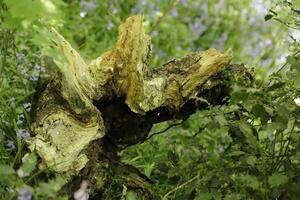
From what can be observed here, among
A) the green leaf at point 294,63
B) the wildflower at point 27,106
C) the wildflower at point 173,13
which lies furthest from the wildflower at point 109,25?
the green leaf at point 294,63

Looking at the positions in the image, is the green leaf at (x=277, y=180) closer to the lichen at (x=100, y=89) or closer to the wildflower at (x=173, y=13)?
the lichen at (x=100, y=89)

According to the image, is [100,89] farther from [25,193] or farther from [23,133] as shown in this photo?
[25,193]

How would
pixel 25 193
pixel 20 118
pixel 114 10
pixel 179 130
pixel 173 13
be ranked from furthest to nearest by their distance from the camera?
1. pixel 173 13
2. pixel 114 10
3. pixel 179 130
4. pixel 20 118
5. pixel 25 193

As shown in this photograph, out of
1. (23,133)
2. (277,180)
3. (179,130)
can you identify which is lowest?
(179,130)

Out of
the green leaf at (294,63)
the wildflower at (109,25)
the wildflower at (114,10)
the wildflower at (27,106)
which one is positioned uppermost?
the wildflower at (114,10)

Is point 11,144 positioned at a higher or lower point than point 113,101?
lower

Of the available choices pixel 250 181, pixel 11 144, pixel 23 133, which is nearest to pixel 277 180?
pixel 250 181

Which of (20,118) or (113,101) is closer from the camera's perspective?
(113,101)

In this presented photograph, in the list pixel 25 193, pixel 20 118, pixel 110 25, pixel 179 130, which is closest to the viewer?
pixel 25 193

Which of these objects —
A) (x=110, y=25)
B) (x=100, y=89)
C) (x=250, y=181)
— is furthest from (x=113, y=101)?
(x=110, y=25)
